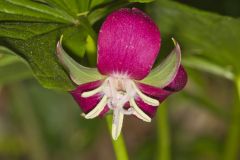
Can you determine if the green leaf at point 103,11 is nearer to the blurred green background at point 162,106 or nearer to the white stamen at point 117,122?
the blurred green background at point 162,106

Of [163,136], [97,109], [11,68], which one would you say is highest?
[97,109]

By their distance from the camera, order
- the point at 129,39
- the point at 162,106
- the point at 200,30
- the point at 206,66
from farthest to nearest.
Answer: the point at 206,66
the point at 162,106
the point at 200,30
the point at 129,39

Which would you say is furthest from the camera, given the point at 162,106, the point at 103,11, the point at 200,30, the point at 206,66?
the point at 206,66

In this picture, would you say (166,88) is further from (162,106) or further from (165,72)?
(162,106)

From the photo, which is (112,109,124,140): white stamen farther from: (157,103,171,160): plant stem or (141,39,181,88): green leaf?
(157,103,171,160): plant stem

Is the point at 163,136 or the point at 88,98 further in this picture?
the point at 163,136

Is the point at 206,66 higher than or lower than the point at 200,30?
lower

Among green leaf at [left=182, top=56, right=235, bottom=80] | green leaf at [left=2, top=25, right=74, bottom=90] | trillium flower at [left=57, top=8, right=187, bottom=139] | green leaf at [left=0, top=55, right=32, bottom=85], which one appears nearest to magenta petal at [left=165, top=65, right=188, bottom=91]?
trillium flower at [left=57, top=8, right=187, bottom=139]

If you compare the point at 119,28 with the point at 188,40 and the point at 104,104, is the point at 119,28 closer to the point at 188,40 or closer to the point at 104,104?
the point at 104,104

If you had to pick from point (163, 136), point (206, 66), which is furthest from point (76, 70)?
point (206, 66)
